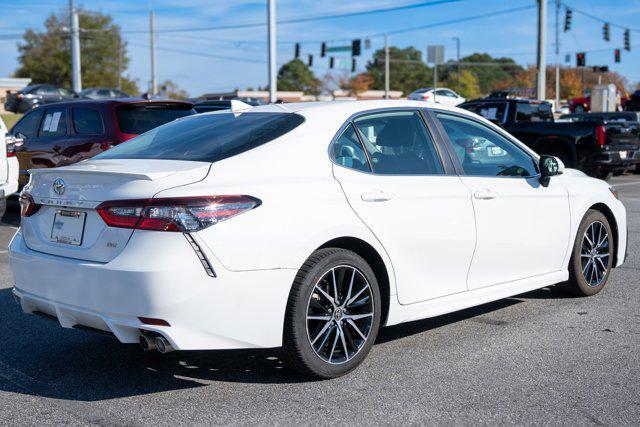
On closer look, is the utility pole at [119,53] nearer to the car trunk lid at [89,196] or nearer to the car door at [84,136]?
the car door at [84,136]

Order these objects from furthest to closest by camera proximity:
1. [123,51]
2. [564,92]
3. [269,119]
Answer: [564,92] < [123,51] < [269,119]

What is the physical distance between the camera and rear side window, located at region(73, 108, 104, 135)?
10.9 meters

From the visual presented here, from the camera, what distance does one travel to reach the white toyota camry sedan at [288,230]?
400 centimetres

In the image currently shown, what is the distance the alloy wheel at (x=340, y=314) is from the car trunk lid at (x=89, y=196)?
0.97m

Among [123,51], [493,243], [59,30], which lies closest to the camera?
[493,243]

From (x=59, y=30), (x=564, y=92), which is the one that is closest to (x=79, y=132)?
(x=59, y=30)

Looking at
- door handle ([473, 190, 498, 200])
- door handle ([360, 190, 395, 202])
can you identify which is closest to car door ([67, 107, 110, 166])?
door handle ([473, 190, 498, 200])

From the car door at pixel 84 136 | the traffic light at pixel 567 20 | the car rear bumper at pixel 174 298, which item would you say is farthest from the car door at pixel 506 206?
the traffic light at pixel 567 20

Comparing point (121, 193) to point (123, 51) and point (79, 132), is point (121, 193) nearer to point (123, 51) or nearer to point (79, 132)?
point (79, 132)

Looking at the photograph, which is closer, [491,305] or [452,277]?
[452,277]

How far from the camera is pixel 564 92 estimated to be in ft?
365

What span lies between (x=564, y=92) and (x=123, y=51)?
62632mm

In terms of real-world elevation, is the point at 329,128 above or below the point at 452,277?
above

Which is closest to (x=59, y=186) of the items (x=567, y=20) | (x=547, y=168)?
(x=547, y=168)
